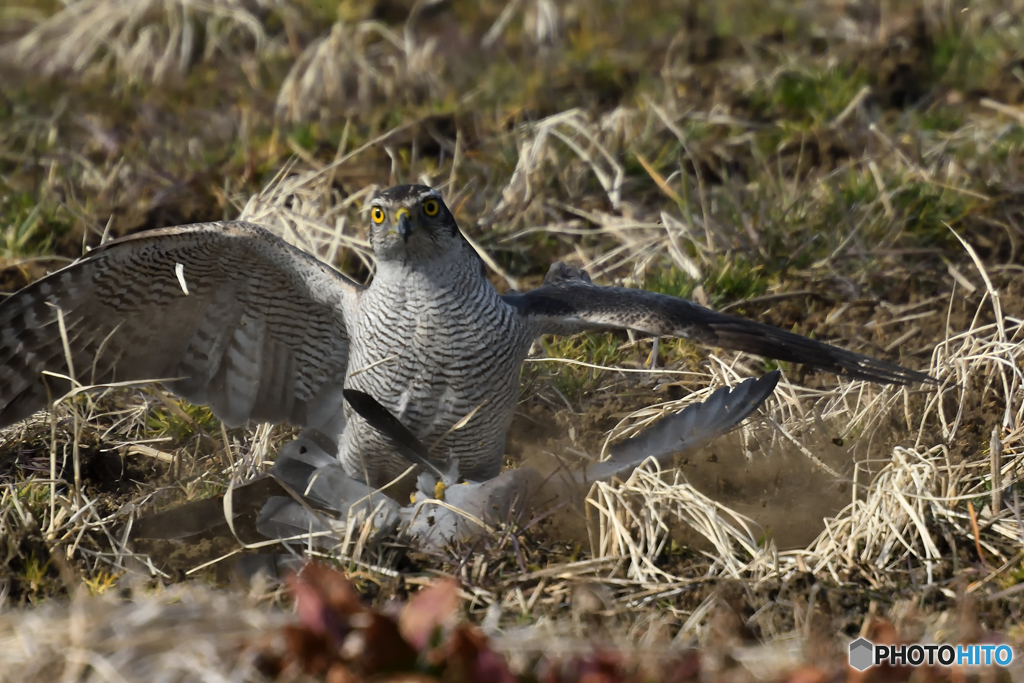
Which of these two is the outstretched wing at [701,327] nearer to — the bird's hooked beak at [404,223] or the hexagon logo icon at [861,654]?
the bird's hooked beak at [404,223]

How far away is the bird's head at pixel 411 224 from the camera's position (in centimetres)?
404

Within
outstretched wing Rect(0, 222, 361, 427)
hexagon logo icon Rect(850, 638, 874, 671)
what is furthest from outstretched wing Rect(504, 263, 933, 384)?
hexagon logo icon Rect(850, 638, 874, 671)

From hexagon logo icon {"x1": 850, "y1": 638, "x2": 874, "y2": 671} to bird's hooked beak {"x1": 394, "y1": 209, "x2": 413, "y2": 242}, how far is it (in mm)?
2000

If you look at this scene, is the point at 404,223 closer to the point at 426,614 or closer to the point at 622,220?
the point at 426,614

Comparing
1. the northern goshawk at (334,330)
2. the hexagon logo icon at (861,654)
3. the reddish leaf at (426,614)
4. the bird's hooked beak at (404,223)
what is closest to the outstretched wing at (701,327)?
the northern goshawk at (334,330)

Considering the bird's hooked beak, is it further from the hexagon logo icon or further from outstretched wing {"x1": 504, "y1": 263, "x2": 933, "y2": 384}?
the hexagon logo icon

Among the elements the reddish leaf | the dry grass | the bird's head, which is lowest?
the dry grass

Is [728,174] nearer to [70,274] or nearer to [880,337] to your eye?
[880,337]

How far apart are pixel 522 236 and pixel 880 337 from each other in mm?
1974

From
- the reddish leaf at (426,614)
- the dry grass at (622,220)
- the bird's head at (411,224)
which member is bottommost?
the dry grass at (622,220)

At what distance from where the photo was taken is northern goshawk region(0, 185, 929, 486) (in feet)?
13.5

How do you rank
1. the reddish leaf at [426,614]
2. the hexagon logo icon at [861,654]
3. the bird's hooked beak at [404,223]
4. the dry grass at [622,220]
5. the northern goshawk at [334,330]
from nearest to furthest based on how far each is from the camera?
the reddish leaf at [426,614] → the hexagon logo icon at [861,654] → the dry grass at [622,220] → the bird's hooked beak at [404,223] → the northern goshawk at [334,330]

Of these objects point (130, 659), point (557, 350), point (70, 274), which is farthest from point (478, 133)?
point (130, 659)

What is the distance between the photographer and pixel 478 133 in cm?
696
